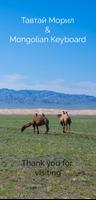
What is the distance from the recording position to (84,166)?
19516 mm

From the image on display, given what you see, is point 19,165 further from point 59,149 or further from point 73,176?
point 59,149

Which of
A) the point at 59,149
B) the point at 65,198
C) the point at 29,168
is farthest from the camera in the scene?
the point at 59,149

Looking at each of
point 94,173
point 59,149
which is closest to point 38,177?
point 94,173

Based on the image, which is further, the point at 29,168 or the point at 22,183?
the point at 29,168

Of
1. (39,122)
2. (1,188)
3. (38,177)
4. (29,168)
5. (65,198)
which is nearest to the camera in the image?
(65,198)

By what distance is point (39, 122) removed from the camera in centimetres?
3872

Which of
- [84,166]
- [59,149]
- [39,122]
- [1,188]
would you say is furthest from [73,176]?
[39,122]

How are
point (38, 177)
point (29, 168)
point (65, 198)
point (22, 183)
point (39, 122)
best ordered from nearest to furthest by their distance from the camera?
1. point (65, 198)
2. point (22, 183)
3. point (38, 177)
4. point (29, 168)
5. point (39, 122)

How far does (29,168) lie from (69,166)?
5.69 feet

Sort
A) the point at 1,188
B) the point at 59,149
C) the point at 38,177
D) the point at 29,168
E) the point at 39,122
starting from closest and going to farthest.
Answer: the point at 1,188
the point at 38,177
the point at 29,168
the point at 59,149
the point at 39,122

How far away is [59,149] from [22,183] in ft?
32.2

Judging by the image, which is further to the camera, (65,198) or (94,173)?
(94,173)

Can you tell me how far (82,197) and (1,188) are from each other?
2.57 metres

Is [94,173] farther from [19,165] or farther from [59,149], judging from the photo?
[59,149]
